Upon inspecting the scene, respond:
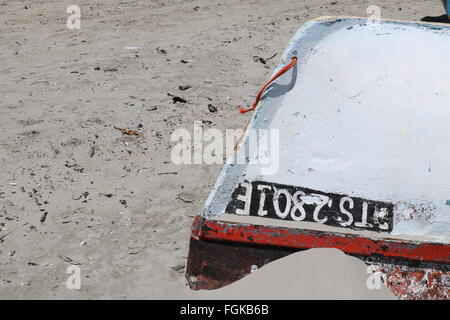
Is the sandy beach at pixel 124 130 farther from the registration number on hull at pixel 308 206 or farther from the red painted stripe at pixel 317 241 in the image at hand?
the registration number on hull at pixel 308 206

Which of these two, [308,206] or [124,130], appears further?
[124,130]

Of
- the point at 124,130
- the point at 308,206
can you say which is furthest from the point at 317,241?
the point at 124,130

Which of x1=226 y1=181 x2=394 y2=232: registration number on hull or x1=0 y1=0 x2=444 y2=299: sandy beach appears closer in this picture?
x1=226 y1=181 x2=394 y2=232: registration number on hull

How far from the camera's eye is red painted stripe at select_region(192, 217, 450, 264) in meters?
2.88

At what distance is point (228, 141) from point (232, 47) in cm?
208

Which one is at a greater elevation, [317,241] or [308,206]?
[308,206]

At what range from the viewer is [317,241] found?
2924 millimetres

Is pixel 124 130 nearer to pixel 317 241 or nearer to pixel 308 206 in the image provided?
pixel 308 206

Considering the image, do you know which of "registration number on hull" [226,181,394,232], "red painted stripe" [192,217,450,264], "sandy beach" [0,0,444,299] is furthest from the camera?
"sandy beach" [0,0,444,299]

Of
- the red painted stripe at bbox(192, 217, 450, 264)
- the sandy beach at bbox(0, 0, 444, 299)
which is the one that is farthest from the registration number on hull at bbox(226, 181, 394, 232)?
the sandy beach at bbox(0, 0, 444, 299)

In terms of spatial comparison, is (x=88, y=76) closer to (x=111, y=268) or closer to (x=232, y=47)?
(x=232, y=47)

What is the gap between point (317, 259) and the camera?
9.57 ft

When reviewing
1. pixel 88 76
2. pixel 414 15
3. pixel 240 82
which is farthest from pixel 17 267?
pixel 414 15

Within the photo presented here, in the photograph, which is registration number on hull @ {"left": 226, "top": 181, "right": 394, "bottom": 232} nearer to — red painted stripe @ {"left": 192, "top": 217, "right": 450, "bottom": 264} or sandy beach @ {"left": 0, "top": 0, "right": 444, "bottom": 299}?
red painted stripe @ {"left": 192, "top": 217, "right": 450, "bottom": 264}
